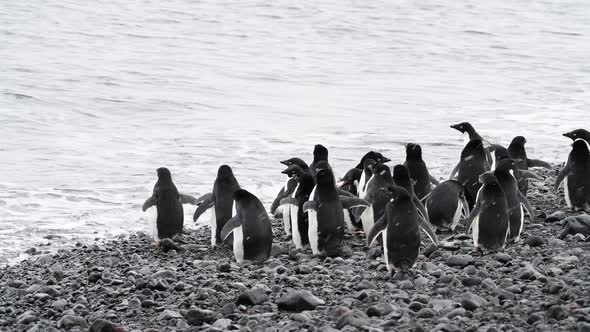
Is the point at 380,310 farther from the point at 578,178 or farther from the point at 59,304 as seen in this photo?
the point at 578,178

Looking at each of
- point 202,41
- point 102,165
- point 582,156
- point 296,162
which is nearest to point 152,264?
point 296,162

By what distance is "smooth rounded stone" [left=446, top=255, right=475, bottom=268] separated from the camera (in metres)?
7.52

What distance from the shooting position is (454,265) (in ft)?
24.7

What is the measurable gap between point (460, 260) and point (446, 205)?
140 centimetres

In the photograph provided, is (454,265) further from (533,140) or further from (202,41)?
(202,41)

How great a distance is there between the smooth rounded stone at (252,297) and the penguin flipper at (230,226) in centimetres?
172

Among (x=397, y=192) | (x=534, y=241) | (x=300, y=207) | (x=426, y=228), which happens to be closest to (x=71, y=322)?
(x=397, y=192)

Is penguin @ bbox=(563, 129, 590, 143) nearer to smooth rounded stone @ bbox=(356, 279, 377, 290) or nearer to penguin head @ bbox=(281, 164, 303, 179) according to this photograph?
penguin head @ bbox=(281, 164, 303, 179)

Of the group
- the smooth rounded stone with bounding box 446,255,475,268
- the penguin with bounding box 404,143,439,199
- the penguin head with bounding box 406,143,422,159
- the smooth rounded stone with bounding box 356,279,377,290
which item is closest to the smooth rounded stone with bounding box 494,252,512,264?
the smooth rounded stone with bounding box 446,255,475,268

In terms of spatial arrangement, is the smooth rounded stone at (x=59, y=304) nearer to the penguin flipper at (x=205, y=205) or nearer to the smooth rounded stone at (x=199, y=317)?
the smooth rounded stone at (x=199, y=317)

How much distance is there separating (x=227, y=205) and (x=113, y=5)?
25.1 metres

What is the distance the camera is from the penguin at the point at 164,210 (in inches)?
360

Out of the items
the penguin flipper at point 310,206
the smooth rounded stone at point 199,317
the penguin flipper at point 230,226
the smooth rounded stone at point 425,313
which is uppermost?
the penguin flipper at point 310,206

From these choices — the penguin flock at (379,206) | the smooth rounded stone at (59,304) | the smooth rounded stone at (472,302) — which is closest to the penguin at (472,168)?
the penguin flock at (379,206)
